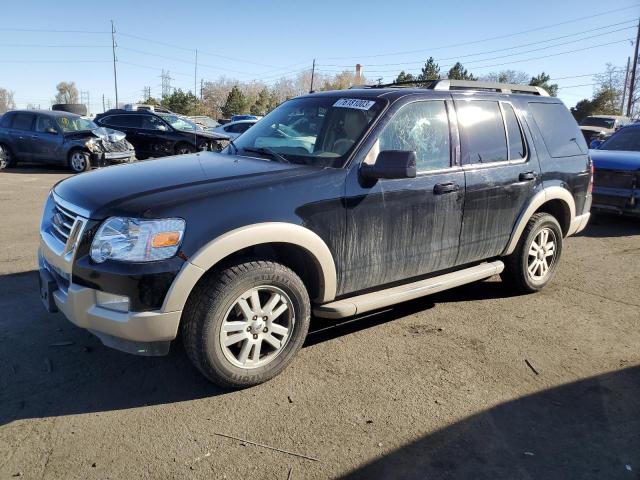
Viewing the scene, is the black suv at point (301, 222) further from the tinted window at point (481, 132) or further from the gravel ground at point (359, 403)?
the gravel ground at point (359, 403)

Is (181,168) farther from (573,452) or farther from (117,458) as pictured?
(573,452)

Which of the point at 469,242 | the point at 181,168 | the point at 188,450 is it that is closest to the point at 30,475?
the point at 188,450

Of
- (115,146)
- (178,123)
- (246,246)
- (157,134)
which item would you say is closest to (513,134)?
(246,246)

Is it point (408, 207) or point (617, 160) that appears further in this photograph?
point (617, 160)

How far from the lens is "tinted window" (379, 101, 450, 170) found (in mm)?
3789

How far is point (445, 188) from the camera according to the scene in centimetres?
396

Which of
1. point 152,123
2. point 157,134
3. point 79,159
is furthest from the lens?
point 152,123

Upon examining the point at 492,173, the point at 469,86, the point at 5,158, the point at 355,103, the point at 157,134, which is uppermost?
the point at 469,86

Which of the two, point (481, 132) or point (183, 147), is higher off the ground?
point (481, 132)

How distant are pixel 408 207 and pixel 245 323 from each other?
1467mm

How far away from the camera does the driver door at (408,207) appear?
356cm

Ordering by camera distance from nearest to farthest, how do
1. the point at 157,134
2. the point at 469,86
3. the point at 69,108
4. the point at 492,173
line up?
1. the point at 492,173
2. the point at 469,86
3. the point at 157,134
4. the point at 69,108

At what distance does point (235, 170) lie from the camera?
3.48 m

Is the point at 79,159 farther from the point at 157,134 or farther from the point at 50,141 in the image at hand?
the point at 157,134
